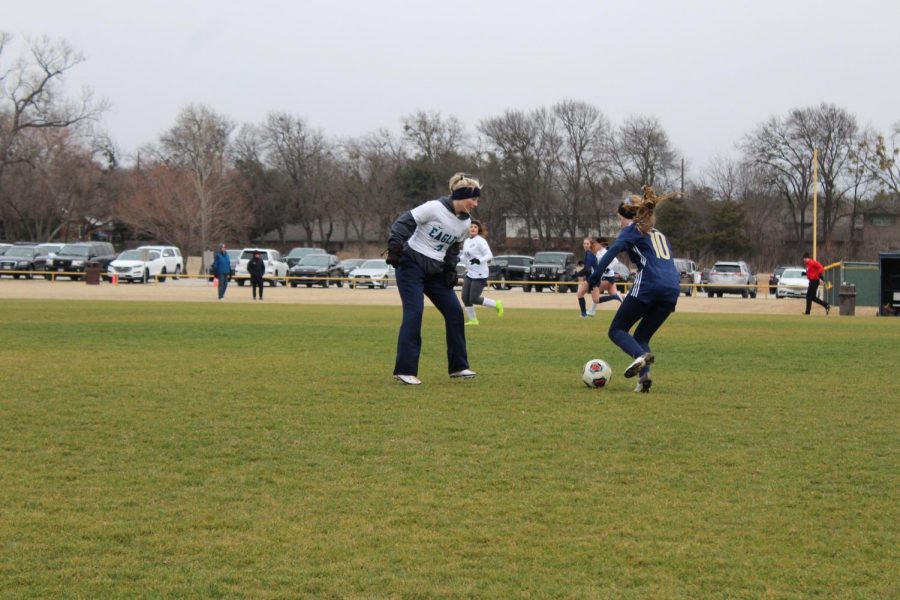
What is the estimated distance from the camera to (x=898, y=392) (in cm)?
1033

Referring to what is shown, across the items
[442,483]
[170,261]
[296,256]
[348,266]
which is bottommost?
[442,483]

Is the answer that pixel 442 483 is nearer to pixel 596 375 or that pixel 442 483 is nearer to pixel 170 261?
pixel 596 375

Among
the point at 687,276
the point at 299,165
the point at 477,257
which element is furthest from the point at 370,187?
the point at 477,257

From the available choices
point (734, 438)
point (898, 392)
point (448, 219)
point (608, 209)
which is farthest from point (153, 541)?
point (608, 209)

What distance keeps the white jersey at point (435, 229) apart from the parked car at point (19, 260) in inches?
2096

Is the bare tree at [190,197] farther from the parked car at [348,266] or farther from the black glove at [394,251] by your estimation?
the black glove at [394,251]

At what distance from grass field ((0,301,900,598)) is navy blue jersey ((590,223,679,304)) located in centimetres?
92

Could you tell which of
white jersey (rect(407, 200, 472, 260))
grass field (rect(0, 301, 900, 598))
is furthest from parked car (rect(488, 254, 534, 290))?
white jersey (rect(407, 200, 472, 260))

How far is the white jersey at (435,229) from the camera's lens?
10.6 metres

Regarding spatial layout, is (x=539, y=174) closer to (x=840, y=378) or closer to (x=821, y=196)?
(x=821, y=196)

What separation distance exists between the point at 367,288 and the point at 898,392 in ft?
154

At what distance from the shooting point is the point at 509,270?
56.2 m

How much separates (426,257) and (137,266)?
48125mm

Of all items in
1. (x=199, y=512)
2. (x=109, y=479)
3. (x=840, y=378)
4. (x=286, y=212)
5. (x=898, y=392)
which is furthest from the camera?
(x=286, y=212)
